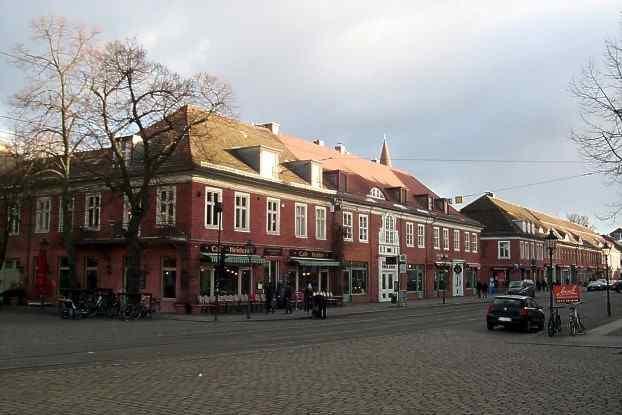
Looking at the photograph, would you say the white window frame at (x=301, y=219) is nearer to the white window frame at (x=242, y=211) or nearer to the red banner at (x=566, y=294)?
the white window frame at (x=242, y=211)

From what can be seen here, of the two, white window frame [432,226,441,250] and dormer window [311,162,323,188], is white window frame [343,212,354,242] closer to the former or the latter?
dormer window [311,162,323,188]

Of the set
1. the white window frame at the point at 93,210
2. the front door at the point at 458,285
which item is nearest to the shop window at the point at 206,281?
the white window frame at the point at 93,210

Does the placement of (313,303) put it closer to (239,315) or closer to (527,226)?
(239,315)

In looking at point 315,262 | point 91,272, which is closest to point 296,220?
point 315,262

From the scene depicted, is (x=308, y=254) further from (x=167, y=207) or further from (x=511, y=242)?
(x=511, y=242)

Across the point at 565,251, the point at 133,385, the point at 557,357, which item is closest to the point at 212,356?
the point at 133,385

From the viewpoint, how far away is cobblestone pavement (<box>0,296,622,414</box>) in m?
9.95

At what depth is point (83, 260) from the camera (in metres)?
38.8

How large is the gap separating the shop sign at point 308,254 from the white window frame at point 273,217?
1.89 m

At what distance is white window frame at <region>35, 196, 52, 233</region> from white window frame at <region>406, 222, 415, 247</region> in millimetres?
28192

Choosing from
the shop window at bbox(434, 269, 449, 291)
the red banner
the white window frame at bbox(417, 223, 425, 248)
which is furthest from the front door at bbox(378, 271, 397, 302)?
the red banner

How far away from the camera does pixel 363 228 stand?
48.7m

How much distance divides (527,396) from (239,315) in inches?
963

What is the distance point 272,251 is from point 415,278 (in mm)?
20574
